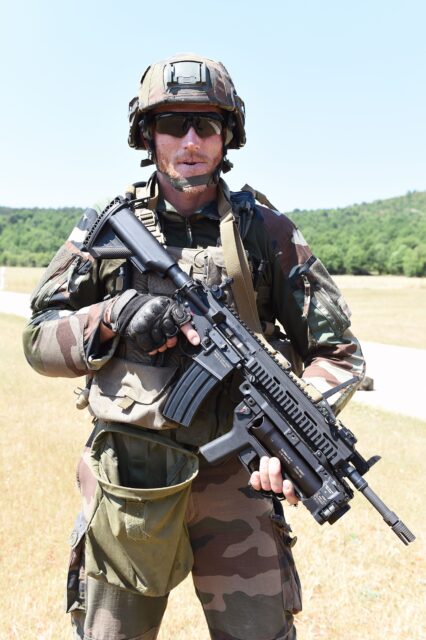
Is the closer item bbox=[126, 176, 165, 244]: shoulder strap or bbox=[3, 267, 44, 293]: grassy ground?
bbox=[126, 176, 165, 244]: shoulder strap

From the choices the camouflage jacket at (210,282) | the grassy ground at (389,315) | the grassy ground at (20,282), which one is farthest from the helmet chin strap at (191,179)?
the grassy ground at (20,282)

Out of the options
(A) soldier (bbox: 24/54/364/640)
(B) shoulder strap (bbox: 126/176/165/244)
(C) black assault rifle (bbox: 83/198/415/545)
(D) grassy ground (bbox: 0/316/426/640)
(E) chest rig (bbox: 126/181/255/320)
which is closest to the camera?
(C) black assault rifle (bbox: 83/198/415/545)

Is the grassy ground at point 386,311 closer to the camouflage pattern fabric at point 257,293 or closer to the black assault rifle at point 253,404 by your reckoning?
the camouflage pattern fabric at point 257,293

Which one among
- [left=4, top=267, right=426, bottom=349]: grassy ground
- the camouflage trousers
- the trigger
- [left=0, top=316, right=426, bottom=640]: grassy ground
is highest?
the trigger

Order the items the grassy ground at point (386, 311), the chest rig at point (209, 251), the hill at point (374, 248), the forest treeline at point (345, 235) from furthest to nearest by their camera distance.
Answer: the forest treeline at point (345, 235)
the hill at point (374, 248)
the grassy ground at point (386, 311)
the chest rig at point (209, 251)

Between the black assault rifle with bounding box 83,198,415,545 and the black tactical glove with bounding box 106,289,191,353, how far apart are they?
0.11 meters

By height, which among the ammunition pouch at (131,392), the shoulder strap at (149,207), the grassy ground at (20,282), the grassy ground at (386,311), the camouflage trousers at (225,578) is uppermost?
the shoulder strap at (149,207)

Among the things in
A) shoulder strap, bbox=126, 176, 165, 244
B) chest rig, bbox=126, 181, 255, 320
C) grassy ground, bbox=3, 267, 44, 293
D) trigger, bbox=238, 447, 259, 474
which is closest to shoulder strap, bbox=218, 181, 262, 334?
chest rig, bbox=126, 181, 255, 320

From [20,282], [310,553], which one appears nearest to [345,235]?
[20,282]

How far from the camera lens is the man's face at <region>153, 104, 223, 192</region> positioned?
250 cm

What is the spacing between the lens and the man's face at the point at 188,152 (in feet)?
8.20

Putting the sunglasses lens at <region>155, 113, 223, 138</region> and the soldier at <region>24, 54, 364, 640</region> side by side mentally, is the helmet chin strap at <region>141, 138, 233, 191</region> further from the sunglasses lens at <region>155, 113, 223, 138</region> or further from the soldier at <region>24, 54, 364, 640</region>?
the sunglasses lens at <region>155, 113, 223, 138</region>

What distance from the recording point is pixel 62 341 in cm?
241

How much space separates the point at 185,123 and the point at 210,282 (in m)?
0.68
